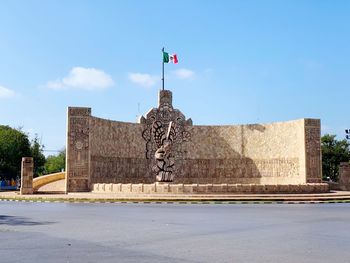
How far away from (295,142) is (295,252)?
35.4 m

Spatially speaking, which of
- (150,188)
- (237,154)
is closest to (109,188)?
(150,188)

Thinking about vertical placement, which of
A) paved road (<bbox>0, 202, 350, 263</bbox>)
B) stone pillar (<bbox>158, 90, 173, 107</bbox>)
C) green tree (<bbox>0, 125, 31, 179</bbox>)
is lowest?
paved road (<bbox>0, 202, 350, 263</bbox>)

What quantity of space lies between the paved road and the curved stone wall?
21.6m

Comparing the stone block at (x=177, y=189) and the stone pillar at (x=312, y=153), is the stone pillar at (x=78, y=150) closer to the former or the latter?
the stone block at (x=177, y=189)

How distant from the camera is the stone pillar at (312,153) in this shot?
137 ft

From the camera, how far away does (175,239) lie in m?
11.1

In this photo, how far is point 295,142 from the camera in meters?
43.6

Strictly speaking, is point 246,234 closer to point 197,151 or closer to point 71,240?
point 71,240

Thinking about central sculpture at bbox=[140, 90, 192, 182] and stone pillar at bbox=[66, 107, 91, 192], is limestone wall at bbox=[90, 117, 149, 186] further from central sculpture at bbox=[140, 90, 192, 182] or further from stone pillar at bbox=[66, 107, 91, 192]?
stone pillar at bbox=[66, 107, 91, 192]

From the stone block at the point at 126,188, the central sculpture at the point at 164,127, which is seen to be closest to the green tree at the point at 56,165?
the central sculpture at the point at 164,127

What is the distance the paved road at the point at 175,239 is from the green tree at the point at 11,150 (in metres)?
43.4

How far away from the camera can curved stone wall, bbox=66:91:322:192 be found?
3797 cm

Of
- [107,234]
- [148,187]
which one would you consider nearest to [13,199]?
[148,187]

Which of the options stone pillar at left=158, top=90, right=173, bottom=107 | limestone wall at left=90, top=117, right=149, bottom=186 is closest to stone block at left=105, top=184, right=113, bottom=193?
limestone wall at left=90, top=117, right=149, bottom=186
